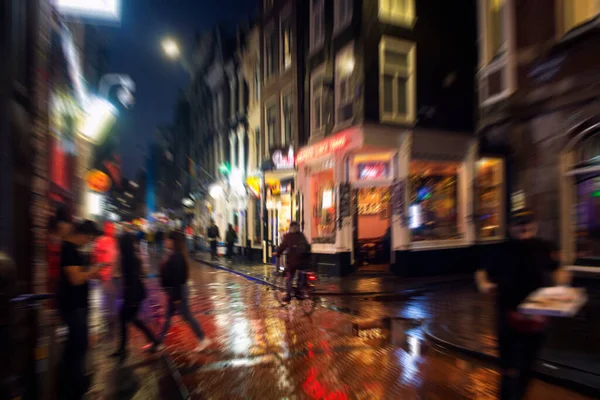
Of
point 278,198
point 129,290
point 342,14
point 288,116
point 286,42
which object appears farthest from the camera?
point 286,42

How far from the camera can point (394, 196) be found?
44.8 feet

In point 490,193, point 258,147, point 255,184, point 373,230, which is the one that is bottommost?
point 373,230

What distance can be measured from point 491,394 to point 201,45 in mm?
32750

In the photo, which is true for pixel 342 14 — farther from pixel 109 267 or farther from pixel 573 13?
pixel 109 267

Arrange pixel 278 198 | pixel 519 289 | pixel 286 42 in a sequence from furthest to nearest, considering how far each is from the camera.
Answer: pixel 286 42 < pixel 278 198 < pixel 519 289

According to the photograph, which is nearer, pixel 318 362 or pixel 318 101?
pixel 318 362

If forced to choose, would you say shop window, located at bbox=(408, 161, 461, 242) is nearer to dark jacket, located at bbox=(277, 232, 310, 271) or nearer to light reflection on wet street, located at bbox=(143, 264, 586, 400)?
dark jacket, located at bbox=(277, 232, 310, 271)

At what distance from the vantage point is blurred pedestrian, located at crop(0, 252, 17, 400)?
3.02 m

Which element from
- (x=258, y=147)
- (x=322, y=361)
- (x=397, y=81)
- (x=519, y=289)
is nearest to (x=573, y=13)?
(x=397, y=81)

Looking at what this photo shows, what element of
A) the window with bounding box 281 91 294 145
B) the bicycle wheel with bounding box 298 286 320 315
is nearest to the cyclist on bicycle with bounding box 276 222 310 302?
the bicycle wheel with bounding box 298 286 320 315

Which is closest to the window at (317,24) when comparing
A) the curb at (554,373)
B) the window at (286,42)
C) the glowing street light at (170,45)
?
the window at (286,42)

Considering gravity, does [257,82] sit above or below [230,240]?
above

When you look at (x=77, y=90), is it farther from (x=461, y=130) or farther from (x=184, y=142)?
(x=184, y=142)

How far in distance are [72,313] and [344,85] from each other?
12.1 metres
